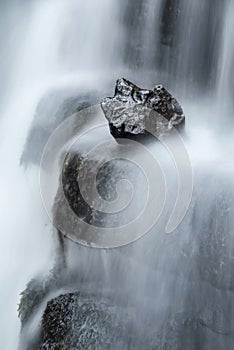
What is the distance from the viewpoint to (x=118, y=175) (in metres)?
4.60

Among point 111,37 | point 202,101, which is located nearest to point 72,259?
point 202,101

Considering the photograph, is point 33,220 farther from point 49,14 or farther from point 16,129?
point 49,14

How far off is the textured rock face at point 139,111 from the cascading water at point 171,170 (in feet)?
1.45

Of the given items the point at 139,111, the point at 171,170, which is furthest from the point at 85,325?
the point at 139,111

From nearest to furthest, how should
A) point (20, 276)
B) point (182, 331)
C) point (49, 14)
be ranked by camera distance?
1. point (182, 331)
2. point (20, 276)
3. point (49, 14)

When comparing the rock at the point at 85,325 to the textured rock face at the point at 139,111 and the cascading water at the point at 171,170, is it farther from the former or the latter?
the textured rock face at the point at 139,111

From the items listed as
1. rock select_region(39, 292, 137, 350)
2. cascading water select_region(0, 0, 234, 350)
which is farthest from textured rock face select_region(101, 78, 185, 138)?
rock select_region(39, 292, 137, 350)

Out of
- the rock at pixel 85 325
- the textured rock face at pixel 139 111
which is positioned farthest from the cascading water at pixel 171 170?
the textured rock face at pixel 139 111

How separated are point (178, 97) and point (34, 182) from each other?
8.69 feet

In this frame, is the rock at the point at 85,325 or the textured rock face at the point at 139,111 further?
the textured rock face at the point at 139,111

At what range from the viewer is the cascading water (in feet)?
12.8

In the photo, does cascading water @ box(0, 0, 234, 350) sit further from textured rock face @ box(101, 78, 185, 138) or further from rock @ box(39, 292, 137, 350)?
textured rock face @ box(101, 78, 185, 138)

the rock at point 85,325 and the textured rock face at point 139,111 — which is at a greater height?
the textured rock face at point 139,111

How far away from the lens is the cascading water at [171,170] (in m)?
3.91
